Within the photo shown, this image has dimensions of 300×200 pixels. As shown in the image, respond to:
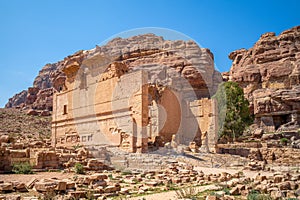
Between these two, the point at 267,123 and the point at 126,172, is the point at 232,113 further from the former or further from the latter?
the point at 126,172

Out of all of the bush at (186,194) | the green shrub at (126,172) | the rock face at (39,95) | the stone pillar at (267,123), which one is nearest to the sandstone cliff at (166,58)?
the rock face at (39,95)

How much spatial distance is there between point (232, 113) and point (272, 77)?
18350 mm

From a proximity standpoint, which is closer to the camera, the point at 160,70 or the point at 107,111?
the point at 107,111

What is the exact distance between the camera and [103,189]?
8266 millimetres

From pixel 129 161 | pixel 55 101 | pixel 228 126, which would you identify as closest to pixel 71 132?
pixel 55 101

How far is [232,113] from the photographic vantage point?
95.8ft

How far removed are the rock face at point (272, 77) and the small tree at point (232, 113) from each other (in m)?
7.77

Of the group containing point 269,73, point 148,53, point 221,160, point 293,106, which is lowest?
point 221,160

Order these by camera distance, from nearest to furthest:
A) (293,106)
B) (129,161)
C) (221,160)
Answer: (129,161) < (221,160) < (293,106)

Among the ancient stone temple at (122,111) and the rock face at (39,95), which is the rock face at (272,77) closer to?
the ancient stone temple at (122,111)

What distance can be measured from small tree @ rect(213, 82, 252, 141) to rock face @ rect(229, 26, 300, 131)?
7.77 metres

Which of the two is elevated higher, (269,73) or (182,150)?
(269,73)

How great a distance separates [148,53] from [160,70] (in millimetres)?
6536

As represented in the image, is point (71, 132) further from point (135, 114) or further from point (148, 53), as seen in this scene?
point (148, 53)
